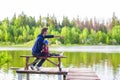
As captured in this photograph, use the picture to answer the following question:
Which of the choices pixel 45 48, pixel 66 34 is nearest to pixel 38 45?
pixel 45 48

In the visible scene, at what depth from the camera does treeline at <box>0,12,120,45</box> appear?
106 m

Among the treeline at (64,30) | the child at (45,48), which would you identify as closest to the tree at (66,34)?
the treeline at (64,30)

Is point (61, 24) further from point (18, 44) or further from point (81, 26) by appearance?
point (18, 44)

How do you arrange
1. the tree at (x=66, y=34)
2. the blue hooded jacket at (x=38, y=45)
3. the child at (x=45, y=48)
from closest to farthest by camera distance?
the blue hooded jacket at (x=38, y=45), the child at (x=45, y=48), the tree at (x=66, y=34)

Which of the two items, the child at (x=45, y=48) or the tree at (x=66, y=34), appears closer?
the child at (x=45, y=48)

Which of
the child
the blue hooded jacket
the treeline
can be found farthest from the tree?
the blue hooded jacket

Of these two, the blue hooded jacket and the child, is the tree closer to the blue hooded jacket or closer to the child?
the child

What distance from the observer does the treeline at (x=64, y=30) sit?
106375 millimetres

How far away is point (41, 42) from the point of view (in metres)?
13.3

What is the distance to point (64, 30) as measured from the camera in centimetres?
10975

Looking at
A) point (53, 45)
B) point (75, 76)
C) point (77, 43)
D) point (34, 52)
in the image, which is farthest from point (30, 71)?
point (77, 43)

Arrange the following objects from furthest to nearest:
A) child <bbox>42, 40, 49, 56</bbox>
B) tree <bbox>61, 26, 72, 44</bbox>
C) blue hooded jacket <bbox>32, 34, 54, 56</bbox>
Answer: tree <bbox>61, 26, 72, 44</bbox> < child <bbox>42, 40, 49, 56</bbox> < blue hooded jacket <bbox>32, 34, 54, 56</bbox>

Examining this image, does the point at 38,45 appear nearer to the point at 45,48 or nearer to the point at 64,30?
the point at 45,48

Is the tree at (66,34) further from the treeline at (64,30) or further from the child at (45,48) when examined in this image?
the child at (45,48)
